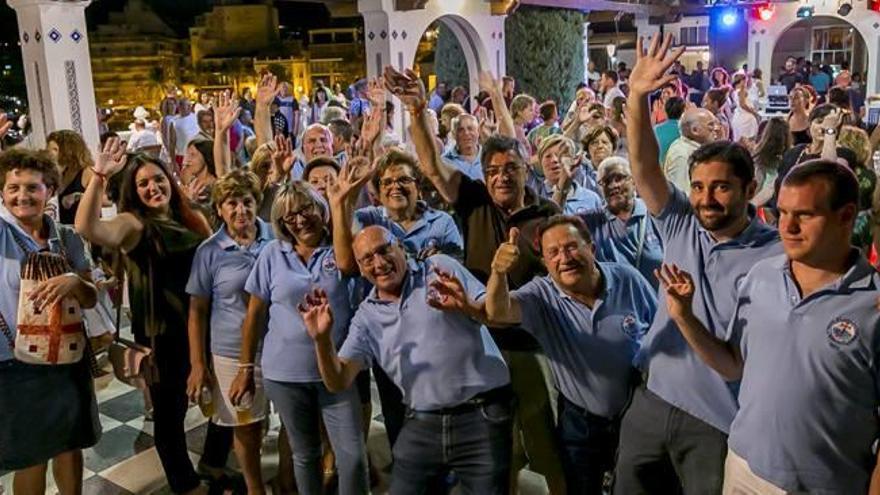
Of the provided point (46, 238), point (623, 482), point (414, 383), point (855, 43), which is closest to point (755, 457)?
point (623, 482)

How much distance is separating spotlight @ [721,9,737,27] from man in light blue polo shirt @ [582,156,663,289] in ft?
61.1

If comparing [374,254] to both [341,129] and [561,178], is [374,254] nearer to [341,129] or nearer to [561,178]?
[561,178]

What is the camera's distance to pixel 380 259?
2.38m

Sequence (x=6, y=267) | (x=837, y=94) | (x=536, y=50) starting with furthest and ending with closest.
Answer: (x=536, y=50), (x=837, y=94), (x=6, y=267)

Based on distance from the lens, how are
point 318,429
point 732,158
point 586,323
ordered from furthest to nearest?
1. point 318,429
2. point 586,323
3. point 732,158

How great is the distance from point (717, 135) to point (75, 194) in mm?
3737

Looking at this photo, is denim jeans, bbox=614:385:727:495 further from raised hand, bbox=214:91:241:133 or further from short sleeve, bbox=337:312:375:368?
raised hand, bbox=214:91:241:133

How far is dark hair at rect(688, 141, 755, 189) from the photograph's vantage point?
213 centimetres

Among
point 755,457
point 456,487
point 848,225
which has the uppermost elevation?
point 848,225

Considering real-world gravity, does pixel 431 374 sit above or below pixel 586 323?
below

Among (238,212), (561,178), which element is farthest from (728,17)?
(238,212)

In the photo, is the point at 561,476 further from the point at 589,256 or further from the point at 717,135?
the point at 717,135

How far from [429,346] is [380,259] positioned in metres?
0.31

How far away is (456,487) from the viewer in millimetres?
3217
